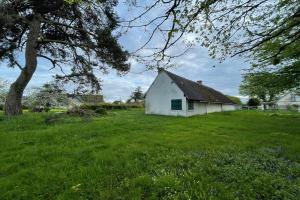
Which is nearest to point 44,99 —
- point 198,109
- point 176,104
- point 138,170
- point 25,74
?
point 25,74

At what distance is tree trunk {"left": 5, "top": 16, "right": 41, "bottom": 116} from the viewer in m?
16.4

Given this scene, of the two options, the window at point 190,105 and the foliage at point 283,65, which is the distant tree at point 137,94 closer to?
the window at point 190,105

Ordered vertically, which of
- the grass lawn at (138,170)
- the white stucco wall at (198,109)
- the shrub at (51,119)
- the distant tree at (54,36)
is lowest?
the grass lawn at (138,170)

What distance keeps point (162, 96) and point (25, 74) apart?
56.6 ft

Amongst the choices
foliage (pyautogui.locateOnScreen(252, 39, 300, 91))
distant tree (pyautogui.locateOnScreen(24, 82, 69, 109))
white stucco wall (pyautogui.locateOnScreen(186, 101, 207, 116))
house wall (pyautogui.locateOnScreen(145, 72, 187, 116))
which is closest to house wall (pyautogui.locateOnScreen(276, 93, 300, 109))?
white stucco wall (pyautogui.locateOnScreen(186, 101, 207, 116))

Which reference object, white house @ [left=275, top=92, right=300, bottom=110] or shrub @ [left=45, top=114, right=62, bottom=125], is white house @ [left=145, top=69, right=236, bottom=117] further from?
white house @ [left=275, top=92, right=300, bottom=110]

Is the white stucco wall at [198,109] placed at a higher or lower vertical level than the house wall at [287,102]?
lower

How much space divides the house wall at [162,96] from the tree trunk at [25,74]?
1560 cm

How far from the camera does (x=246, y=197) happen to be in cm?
484

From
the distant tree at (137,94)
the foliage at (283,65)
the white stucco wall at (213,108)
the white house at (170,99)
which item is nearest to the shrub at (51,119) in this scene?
the foliage at (283,65)

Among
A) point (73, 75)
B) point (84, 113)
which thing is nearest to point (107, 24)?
point (73, 75)

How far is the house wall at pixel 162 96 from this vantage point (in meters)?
29.4

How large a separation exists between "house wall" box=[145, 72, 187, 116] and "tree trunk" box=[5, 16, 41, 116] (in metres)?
15.6

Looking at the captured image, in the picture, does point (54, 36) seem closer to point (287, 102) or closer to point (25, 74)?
point (25, 74)
